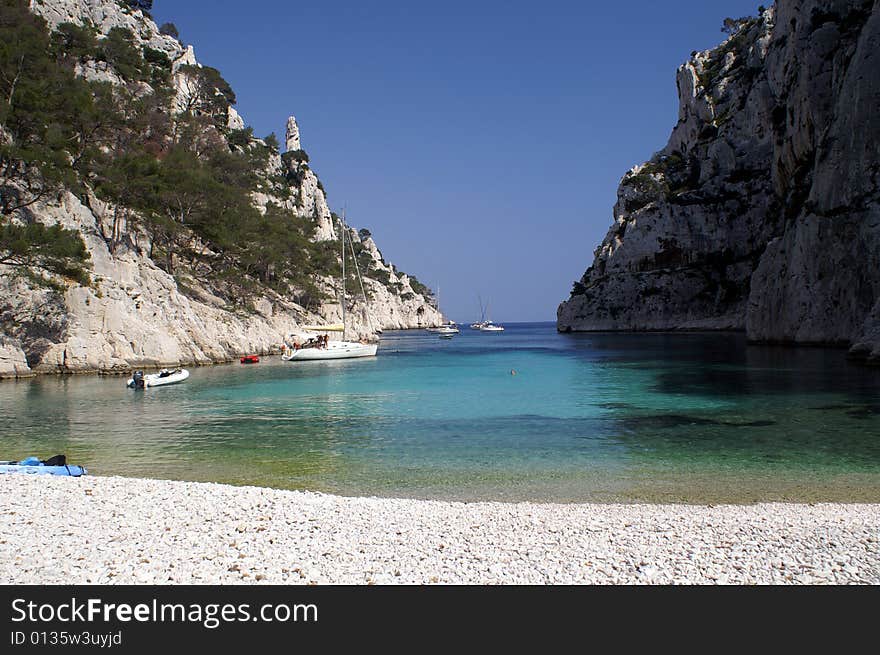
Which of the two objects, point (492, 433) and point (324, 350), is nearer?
point (492, 433)

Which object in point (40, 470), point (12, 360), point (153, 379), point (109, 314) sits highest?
point (109, 314)

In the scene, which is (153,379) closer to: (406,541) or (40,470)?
(40,470)

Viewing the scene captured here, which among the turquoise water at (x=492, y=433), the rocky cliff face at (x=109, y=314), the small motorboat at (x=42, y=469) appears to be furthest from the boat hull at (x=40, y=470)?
the rocky cliff face at (x=109, y=314)

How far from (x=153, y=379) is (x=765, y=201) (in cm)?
7672

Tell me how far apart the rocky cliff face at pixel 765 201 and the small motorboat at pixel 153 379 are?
117ft

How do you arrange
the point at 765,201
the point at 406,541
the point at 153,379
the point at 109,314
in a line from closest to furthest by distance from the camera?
1. the point at 406,541
2. the point at 153,379
3. the point at 109,314
4. the point at 765,201

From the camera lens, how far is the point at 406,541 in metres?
6.46

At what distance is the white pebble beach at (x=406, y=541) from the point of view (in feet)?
17.7

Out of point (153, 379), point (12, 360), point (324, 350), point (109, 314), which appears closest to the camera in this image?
point (153, 379)

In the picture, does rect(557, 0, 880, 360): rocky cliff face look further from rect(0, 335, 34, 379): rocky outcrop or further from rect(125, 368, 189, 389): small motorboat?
rect(0, 335, 34, 379): rocky outcrop

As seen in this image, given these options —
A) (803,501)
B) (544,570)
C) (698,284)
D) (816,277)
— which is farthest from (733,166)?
(544,570)

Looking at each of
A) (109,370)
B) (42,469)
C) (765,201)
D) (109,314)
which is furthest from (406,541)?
(765,201)

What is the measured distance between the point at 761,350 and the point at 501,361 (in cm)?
2010

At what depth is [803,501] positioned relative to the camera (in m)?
9.29
